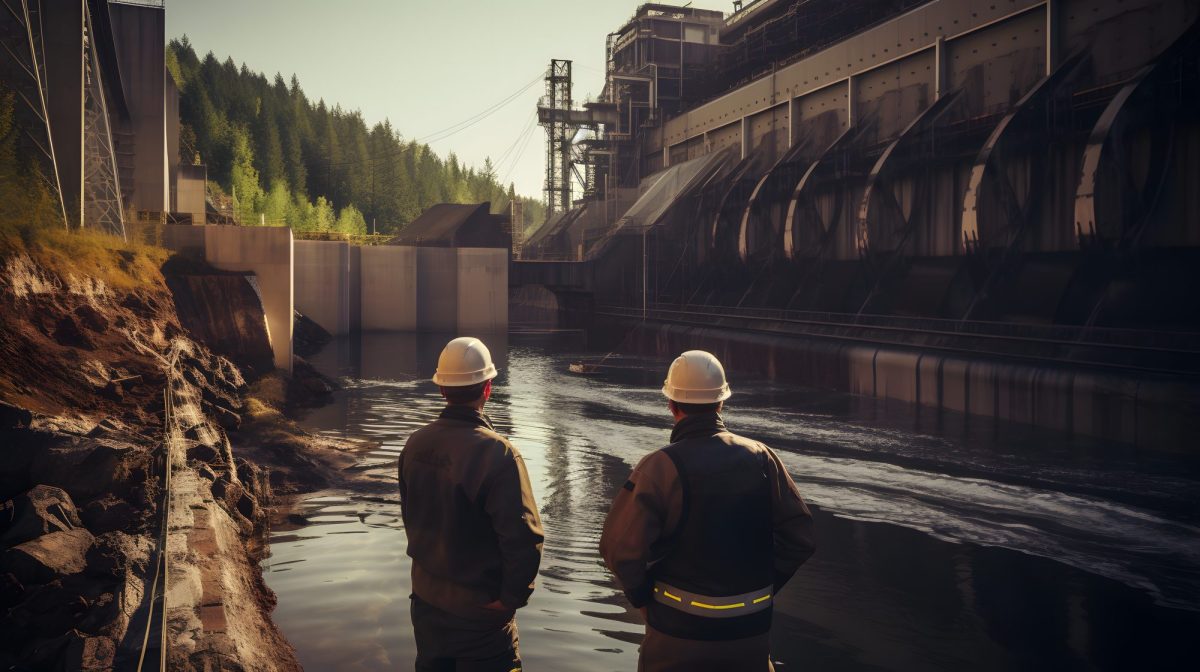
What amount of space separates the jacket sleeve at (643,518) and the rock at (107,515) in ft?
20.5

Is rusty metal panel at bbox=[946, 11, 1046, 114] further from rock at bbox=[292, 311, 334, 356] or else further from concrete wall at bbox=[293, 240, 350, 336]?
concrete wall at bbox=[293, 240, 350, 336]

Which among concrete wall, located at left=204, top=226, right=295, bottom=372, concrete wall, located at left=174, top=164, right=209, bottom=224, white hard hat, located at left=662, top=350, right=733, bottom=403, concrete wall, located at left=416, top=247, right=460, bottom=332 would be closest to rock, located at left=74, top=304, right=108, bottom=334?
concrete wall, located at left=204, top=226, right=295, bottom=372

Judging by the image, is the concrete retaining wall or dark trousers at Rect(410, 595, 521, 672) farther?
the concrete retaining wall


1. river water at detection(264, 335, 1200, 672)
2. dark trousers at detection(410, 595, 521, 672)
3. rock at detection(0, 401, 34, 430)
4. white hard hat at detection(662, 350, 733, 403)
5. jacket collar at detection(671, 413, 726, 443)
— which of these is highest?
white hard hat at detection(662, 350, 733, 403)

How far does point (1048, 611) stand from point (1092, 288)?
706 inches

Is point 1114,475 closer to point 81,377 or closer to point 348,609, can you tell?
point 348,609

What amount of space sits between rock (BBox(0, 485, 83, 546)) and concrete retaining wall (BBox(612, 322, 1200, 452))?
20.2 metres

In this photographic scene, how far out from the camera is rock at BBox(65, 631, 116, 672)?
5.73 metres

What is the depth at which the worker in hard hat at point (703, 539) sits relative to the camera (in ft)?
13.8

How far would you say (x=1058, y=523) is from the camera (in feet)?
46.9

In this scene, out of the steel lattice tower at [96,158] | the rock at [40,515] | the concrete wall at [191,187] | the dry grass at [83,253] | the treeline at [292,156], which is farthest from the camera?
the treeline at [292,156]

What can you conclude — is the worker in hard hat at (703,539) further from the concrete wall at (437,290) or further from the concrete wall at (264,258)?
the concrete wall at (437,290)

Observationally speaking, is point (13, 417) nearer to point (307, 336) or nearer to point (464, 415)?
point (464, 415)

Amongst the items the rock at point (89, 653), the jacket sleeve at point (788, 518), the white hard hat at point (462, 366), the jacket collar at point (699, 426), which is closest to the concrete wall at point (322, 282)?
the rock at point (89, 653)
